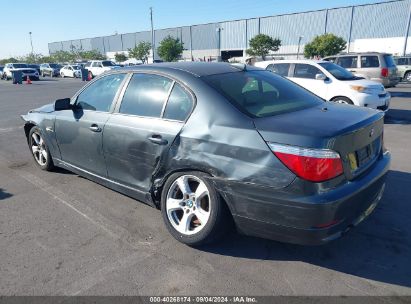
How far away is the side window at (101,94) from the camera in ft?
13.0

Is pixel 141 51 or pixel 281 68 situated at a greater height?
pixel 141 51

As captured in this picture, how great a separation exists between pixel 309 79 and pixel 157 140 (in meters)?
7.57

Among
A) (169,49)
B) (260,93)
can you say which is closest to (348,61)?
(260,93)

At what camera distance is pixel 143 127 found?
3438 mm

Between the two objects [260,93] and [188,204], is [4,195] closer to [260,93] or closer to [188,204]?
[188,204]

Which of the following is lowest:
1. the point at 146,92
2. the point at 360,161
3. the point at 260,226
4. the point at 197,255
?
the point at 197,255

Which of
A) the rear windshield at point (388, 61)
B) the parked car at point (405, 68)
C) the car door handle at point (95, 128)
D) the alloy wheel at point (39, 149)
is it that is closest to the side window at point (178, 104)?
the car door handle at point (95, 128)

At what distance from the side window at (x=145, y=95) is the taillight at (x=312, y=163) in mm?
1450

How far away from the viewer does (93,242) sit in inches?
131

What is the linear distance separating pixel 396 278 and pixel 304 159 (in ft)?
4.10

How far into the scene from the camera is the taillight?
8.07 feet

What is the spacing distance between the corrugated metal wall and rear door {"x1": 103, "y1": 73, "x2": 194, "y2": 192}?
2263 inches

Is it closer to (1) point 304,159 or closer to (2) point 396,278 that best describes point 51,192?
(1) point 304,159

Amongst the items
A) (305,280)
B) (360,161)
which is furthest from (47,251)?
(360,161)
